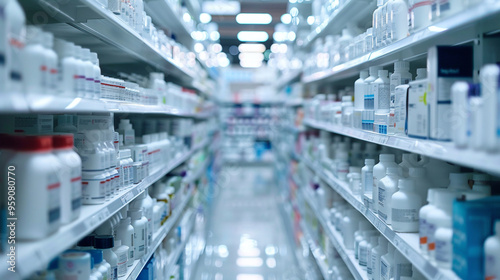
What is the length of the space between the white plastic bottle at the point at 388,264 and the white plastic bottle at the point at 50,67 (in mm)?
1500

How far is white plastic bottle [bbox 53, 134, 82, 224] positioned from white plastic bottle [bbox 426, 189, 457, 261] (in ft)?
3.78

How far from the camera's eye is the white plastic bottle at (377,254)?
1941 mm

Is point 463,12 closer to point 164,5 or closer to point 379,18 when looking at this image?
point 379,18

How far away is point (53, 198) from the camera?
112 centimetres

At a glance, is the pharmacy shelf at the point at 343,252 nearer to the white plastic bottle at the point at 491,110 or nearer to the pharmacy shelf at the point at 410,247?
the pharmacy shelf at the point at 410,247

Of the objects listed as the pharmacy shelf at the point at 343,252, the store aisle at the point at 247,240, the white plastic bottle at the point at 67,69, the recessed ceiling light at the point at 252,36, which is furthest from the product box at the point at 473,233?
the recessed ceiling light at the point at 252,36

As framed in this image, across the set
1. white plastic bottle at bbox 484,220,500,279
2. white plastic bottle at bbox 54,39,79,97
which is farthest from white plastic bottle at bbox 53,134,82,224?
white plastic bottle at bbox 484,220,500,279

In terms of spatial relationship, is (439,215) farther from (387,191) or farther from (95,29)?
(95,29)

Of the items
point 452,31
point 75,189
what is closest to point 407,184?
point 452,31

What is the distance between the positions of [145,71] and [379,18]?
2207 millimetres

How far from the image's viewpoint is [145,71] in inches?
139

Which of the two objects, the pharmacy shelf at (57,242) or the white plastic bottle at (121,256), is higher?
the pharmacy shelf at (57,242)

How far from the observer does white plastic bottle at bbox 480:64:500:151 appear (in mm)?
1012

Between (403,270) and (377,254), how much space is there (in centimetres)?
23
